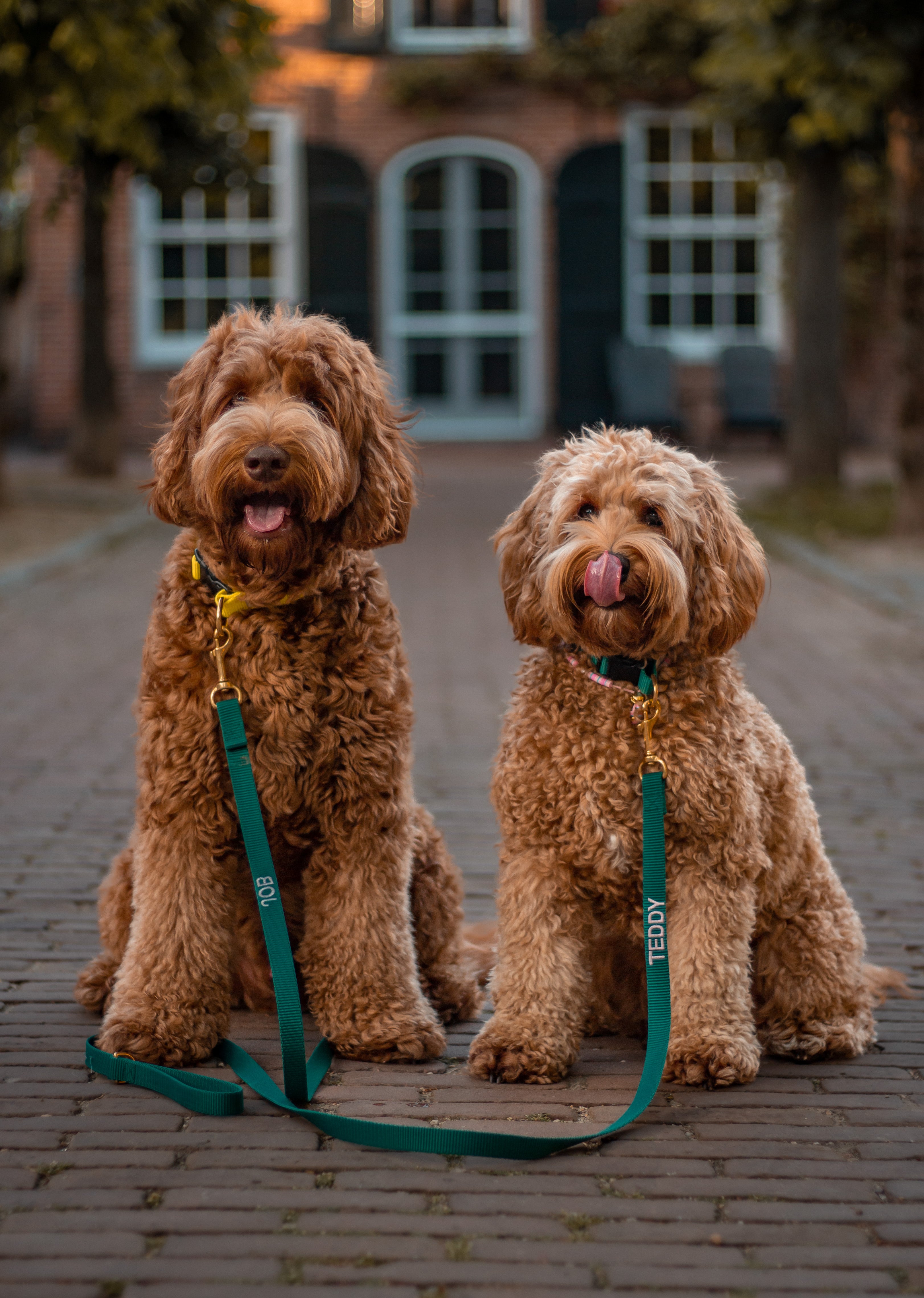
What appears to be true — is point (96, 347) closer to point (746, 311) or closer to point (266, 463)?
point (746, 311)

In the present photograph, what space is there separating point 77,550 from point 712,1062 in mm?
9673

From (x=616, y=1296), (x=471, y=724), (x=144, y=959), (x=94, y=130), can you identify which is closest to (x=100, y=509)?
(x=94, y=130)

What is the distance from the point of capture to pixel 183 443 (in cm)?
310

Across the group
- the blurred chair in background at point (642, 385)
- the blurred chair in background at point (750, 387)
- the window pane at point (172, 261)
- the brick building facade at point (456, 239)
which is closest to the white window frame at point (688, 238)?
the brick building facade at point (456, 239)

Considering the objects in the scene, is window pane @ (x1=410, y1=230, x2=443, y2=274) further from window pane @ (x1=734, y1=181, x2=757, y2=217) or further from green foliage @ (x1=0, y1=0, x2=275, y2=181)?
green foliage @ (x1=0, y1=0, x2=275, y2=181)

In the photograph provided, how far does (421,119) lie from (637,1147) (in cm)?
1969

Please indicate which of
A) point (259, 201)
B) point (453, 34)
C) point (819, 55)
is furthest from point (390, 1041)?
point (453, 34)

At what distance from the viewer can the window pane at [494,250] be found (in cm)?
2116

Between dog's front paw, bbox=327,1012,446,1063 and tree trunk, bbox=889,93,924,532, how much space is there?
30.1ft

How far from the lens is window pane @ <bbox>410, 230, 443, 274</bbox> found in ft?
69.5

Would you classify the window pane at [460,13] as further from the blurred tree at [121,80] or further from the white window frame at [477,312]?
the blurred tree at [121,80]

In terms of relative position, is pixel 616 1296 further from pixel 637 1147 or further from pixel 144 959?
pixel 144 959

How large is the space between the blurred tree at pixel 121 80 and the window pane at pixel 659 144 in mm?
7739

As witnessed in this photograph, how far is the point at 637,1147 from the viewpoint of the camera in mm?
2877
